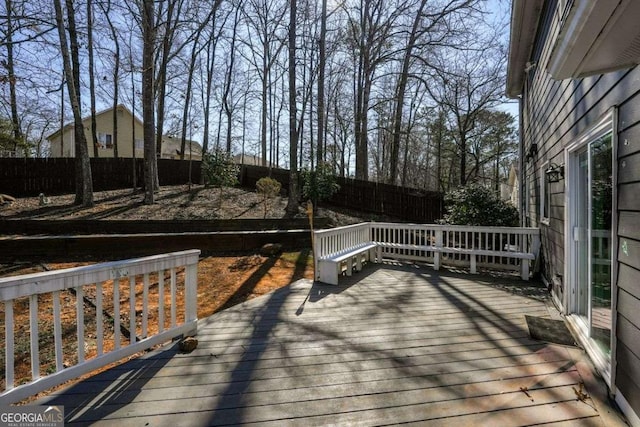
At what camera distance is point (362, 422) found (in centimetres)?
179

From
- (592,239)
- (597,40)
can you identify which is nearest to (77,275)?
(597,40)

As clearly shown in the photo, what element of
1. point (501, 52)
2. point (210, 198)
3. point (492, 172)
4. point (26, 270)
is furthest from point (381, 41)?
point (492, 172)

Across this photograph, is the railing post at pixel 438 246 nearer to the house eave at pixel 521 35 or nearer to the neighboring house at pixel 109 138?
the house eave at pixel 521 35

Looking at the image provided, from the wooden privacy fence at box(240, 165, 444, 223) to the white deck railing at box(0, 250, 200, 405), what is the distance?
842cm

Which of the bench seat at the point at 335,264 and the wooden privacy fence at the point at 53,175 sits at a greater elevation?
the wooden privacy fence at the point at 53,175

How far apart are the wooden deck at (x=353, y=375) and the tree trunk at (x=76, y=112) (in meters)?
8.04

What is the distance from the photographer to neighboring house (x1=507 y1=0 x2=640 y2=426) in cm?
155

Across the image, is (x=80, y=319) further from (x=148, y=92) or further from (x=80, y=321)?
(x=148, y=92)

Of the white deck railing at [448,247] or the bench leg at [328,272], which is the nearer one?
the bench leg at [328,272]

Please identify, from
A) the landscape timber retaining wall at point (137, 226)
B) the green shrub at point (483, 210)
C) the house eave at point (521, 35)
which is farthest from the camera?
the landscape timber retaining wall at point (137, 226)

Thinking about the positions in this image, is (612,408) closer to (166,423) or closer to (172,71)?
(166,423)

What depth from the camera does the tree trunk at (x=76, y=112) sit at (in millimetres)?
8023

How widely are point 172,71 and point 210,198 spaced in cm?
882

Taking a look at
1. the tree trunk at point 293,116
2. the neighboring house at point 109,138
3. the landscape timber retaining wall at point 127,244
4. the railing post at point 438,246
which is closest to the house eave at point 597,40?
the railing post at point 438,246
